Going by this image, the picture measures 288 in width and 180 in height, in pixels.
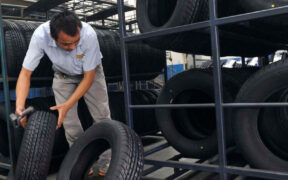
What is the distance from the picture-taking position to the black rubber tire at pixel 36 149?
226cm

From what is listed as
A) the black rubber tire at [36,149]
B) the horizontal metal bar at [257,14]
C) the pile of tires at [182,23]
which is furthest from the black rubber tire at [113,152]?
the horizontal metal bar at [257,14]

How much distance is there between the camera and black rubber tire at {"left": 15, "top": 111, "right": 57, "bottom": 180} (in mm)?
2256

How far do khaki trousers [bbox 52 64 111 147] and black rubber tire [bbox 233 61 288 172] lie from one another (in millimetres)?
1575

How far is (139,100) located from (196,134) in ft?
6.50

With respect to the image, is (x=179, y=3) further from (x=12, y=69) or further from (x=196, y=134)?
(x=12, y=69)

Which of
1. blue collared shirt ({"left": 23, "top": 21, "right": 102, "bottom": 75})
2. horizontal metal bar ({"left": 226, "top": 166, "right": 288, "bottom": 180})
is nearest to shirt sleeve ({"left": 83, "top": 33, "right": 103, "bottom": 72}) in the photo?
blue collared shirt ({"left": 23, "top": 21, "right": 102, "bottom": 75})

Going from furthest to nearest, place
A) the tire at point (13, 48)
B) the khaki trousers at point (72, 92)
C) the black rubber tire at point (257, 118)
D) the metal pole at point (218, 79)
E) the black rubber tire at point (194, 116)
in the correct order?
the tire at point (13, 48)
the khaki trousers at point (72, 92)
the black rubber tire at point (194, 116)
the metal pole at point (218, 79)
the black rubber tire at point (257, 118)

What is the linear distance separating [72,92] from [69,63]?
40 cm

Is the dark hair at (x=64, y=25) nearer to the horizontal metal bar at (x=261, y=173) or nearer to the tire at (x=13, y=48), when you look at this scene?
the tire at (x=13, y=48)

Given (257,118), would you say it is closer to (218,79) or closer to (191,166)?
(218,79)

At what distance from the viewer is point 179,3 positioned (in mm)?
2242

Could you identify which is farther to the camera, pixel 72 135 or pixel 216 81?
pixel 72 135

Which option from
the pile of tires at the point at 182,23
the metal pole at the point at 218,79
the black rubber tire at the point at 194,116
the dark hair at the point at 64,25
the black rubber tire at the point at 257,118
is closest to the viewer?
the black rubber tire at the point at 257,118

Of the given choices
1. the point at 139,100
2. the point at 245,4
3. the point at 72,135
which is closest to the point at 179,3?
the point at 245,4
